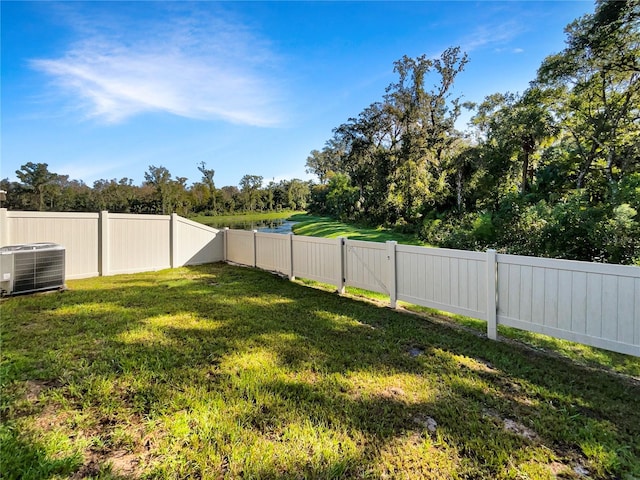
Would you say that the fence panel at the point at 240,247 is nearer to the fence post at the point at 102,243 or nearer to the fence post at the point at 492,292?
the fence post at the point at 102,243

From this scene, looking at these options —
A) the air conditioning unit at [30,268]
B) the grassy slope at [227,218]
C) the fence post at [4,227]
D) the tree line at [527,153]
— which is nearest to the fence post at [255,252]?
the air conditioning unit at [30,268]

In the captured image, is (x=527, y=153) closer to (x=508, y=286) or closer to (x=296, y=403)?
(x=508, y=286)

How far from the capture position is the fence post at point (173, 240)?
846cm

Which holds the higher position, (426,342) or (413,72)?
(413,72)

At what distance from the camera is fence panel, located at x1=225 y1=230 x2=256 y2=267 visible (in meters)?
8.25

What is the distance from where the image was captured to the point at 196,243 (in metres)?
9.01

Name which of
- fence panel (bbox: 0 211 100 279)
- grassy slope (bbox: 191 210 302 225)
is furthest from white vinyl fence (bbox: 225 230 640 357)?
grassy slope (bbox: 191 210 302 225)

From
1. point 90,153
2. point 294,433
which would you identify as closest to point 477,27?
point 294,433

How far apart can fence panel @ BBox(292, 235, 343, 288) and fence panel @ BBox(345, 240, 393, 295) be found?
0.72 ft

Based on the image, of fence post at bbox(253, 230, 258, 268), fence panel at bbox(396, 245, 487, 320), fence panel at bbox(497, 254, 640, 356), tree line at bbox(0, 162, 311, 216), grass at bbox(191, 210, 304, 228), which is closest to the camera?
fence panel at bbox(497, 254, 640, 356)

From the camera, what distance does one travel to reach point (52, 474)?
1.54 m

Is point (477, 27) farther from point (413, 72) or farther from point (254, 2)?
point (413, 72)

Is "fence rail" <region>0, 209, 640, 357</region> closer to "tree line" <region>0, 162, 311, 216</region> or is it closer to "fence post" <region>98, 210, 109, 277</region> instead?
"fence post" <region>98, 210, 109, 277</region>

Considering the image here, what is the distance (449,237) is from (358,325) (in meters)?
8.35
